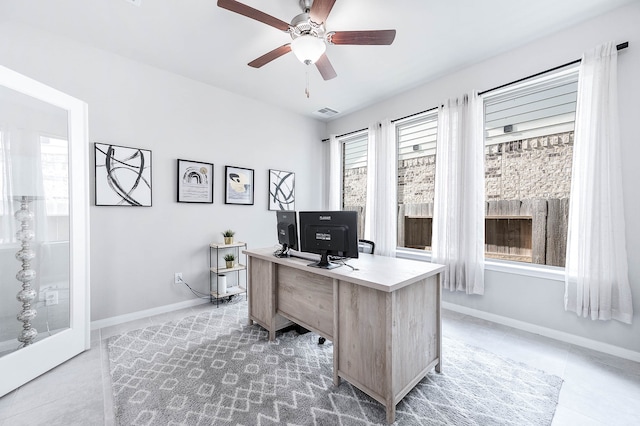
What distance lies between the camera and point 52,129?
2.16 m

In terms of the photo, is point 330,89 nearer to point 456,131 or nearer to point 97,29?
point 456,131

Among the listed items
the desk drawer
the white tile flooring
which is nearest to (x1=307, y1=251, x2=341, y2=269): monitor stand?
the desk drawer

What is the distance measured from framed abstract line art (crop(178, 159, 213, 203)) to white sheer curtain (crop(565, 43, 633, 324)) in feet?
12.9

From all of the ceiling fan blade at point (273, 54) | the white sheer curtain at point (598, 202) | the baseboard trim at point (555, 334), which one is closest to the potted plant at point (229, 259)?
the ceiling fan blade at point (273, 54)

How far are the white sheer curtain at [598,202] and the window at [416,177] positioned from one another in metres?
1.41

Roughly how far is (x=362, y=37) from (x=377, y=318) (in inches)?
80.5

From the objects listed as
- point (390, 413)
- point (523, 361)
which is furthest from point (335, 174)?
point (390, 413)

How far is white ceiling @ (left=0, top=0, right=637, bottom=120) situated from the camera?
2.13m

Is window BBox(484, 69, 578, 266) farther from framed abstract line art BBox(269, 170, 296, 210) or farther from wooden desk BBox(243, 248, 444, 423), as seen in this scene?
framed abstract line art BBox(269, 170, 296, 210)

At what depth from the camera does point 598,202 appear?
220 cm

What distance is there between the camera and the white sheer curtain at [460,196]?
2.89 meters

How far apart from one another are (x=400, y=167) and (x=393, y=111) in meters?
0.82

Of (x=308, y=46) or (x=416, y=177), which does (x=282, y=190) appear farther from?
(x=308, y=46)

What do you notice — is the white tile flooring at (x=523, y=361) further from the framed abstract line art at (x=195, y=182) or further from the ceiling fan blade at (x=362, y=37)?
the ceiling fan blade at (x=362, y=37)
